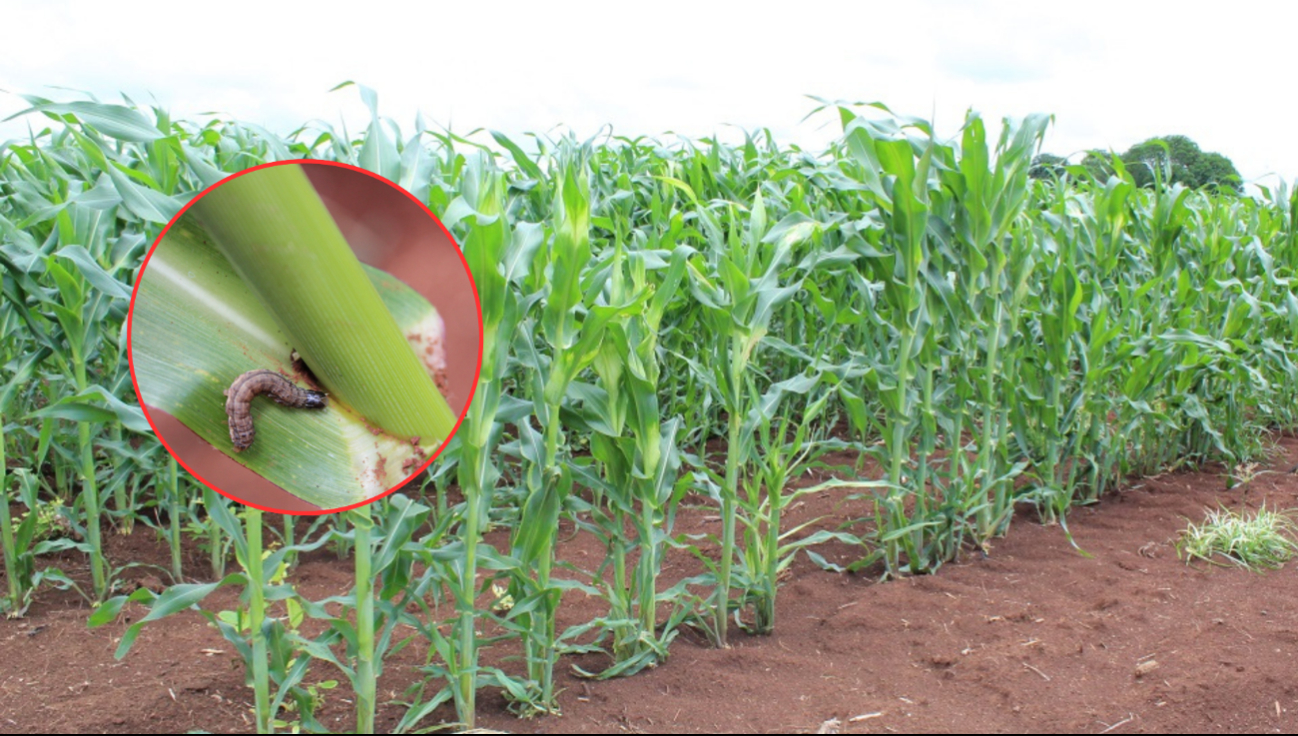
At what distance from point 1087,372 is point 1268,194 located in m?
4.14

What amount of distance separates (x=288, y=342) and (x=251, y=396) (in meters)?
0.12

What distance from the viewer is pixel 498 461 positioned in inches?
198

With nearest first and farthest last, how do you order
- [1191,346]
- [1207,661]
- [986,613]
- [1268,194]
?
[1207,661], [986,613], [1191,346], [1268,194]

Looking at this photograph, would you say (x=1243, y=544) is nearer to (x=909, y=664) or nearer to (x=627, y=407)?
(x=909, y=664)

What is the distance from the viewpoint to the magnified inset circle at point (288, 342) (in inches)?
65.8

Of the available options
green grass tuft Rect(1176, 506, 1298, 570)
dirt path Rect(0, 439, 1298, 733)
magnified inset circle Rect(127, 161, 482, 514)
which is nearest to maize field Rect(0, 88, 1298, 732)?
dirt path Rect(0, 439, 1298, 733)

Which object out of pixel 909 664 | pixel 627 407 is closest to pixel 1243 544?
pixel 909 664

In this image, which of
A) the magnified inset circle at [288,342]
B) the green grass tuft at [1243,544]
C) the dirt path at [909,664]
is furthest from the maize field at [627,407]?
the green grass tuft at [1243,544]

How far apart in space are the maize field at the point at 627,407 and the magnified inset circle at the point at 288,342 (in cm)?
24

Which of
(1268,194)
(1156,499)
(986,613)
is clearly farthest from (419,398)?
(1268,194)

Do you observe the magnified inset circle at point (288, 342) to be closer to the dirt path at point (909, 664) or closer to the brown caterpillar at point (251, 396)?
the brown caterpillar at point (251, 396)

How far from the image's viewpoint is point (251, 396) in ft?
5.32

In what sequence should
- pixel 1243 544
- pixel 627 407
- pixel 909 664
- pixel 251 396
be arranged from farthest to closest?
pixel 1243 544 → pixel 909 664 → pixel 627 407 → pixel 251 396

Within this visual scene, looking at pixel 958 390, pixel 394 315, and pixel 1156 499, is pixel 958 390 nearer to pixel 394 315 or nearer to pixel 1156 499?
pixel 1156 499
